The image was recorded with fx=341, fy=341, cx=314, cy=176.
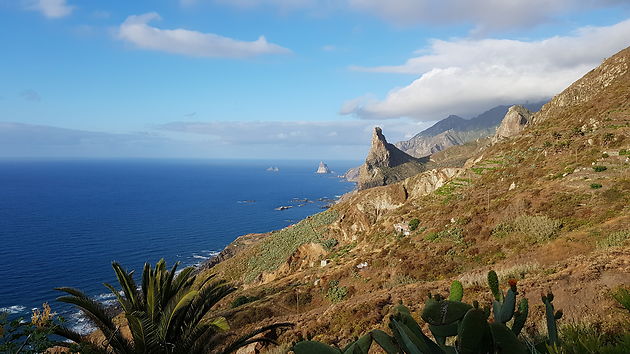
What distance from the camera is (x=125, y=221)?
10650cm

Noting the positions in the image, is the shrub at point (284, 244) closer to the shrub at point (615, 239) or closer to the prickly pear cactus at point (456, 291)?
the shrub at point (615, 239)

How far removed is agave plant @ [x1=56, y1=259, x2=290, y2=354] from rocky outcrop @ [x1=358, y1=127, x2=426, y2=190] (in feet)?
503

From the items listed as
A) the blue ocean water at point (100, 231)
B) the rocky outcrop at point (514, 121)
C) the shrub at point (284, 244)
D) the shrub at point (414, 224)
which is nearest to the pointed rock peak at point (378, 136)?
the blue ocean water at point (100, 231)

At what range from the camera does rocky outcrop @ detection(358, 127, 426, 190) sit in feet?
540

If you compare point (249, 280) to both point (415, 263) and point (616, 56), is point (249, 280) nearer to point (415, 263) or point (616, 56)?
point (415, 263)

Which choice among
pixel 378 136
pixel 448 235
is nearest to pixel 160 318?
pixel 448 235

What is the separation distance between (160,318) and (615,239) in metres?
17.1

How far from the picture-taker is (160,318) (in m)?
9.30

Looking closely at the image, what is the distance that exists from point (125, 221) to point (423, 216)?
103 metres

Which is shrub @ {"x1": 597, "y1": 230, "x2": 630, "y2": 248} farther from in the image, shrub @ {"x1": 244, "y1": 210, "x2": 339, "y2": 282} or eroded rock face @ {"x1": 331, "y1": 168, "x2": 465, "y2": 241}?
shrub @ {"x1": 244, "y1": 210, "x2": 339, "y2": 282}

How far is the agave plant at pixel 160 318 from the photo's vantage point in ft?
25.8

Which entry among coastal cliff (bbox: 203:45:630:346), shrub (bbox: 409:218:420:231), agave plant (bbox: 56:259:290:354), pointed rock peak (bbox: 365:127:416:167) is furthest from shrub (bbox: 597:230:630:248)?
pointed rock peak (bbox: 365:127:416:167)

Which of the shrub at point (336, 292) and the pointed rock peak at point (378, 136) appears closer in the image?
the shrub at point (336, 292)

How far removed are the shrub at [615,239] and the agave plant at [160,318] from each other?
45.5 ft
